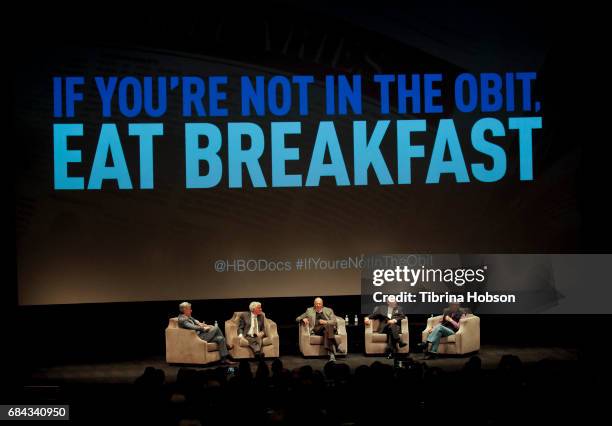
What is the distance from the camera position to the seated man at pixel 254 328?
9000 mm

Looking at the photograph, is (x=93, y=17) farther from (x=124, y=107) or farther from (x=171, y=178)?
(x=171, y=178)

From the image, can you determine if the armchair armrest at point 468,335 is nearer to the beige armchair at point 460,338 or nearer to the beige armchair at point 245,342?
the beige armchair at point 460,338

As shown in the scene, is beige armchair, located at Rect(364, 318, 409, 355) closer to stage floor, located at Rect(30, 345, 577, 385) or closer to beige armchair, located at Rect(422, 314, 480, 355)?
stage floor, located at Rect(30, 345, 577, 385)

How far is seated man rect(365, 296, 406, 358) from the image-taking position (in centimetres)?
907

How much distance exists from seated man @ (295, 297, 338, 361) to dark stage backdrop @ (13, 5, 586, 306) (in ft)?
2.29

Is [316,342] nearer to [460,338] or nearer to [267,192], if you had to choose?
[460,338]

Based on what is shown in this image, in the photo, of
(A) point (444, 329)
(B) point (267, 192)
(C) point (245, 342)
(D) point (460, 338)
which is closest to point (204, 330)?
(C) point (245, 342)

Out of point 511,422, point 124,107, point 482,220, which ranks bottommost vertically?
point 511,422

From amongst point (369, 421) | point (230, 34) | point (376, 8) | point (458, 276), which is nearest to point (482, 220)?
point (458, 276)

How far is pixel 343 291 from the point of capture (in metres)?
9.85

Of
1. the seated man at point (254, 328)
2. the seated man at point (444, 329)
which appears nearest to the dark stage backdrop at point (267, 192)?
the seated man at point (254, 328)

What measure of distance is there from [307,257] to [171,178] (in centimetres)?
186

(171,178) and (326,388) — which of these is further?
(171,178)

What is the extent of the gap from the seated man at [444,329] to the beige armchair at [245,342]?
5.26ft
